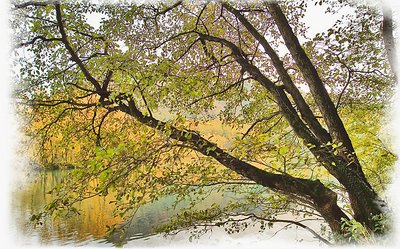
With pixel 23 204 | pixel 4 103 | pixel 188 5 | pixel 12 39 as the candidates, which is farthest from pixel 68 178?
pixel 23 204

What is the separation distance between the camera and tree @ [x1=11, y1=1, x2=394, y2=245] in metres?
2.14

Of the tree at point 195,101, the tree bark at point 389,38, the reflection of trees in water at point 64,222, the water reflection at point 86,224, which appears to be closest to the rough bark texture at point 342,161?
the tree at point 195,101

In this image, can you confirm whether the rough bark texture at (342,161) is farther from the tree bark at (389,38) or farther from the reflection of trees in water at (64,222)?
the reflection of trees in water at (64,222)

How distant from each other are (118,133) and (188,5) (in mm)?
1644

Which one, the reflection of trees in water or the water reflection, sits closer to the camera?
the reflection of trees in water

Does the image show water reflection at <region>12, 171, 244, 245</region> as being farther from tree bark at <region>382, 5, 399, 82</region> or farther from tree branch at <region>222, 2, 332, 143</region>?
tree bark at <region>382, 5, 399, 82</region>

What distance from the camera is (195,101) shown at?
329cm

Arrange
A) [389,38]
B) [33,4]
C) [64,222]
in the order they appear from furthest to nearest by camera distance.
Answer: [64,222], [389,38], [33,4]

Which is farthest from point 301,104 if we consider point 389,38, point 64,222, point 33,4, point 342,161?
point 64,222

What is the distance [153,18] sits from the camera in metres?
3.42

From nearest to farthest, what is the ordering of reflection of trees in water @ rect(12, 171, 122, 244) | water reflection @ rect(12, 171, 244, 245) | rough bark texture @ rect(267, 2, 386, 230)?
rough bark texture @ rect(267, 2, 386, 230) → reflection of trees in water @ rect(12, 171, 122, 244) → water reflection @ rect(12, 171, 244, 245)

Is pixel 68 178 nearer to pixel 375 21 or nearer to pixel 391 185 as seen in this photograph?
pixel 391 185

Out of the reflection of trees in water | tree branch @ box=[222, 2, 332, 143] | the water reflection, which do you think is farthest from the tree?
the water reflection

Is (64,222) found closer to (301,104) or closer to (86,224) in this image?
(86,224)
